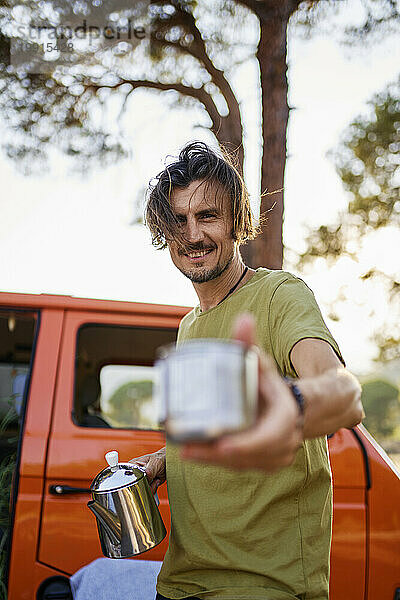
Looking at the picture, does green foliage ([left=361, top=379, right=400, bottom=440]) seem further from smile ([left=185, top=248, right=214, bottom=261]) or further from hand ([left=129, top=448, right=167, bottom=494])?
smile ([left=185, top=248, right=214, bottom=261])

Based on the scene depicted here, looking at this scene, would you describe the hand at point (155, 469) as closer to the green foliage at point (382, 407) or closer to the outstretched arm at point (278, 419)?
the outstretched arm at point (278, 419)

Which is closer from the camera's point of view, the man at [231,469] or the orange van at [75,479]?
the man at [231,469]

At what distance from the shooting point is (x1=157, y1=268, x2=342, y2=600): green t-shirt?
1365 mm

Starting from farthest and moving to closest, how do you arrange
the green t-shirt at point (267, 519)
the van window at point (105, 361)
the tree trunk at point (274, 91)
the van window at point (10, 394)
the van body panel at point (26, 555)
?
the tree trunk at point (274, 91)
the van window at point (105, 361)
the van window at point (10, 394)
the van body panel at point (26, 555)
the green t-shirt at point (267, 519)

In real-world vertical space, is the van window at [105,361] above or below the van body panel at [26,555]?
above

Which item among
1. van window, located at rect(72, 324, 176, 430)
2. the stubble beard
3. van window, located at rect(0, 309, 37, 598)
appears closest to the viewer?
the stubble beard

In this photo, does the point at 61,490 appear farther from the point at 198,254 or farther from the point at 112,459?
the point at 198,254

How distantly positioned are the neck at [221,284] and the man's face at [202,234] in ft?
0.07

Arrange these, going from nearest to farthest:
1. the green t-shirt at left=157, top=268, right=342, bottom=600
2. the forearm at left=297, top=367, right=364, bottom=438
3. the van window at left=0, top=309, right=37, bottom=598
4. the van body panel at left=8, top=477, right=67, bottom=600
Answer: the forearm at left=297, top=367, right=364, bottom=438, the green t-shirt at left=157, top=268, right=342, bottom=600, the van body panel at left=8, top=477, right=67, bottom=600, the van window at left=0, top=309, right=37, bottom=598

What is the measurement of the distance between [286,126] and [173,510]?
4.81m

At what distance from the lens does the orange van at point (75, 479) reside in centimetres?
243

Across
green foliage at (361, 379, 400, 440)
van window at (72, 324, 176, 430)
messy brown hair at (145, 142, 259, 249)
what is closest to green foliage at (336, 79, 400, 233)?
van window at (72, 324, 176, 430)

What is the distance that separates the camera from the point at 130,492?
1781 millimetres

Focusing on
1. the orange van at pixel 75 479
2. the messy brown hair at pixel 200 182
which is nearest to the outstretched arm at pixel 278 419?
the messy brown hair at pixel 200 182
